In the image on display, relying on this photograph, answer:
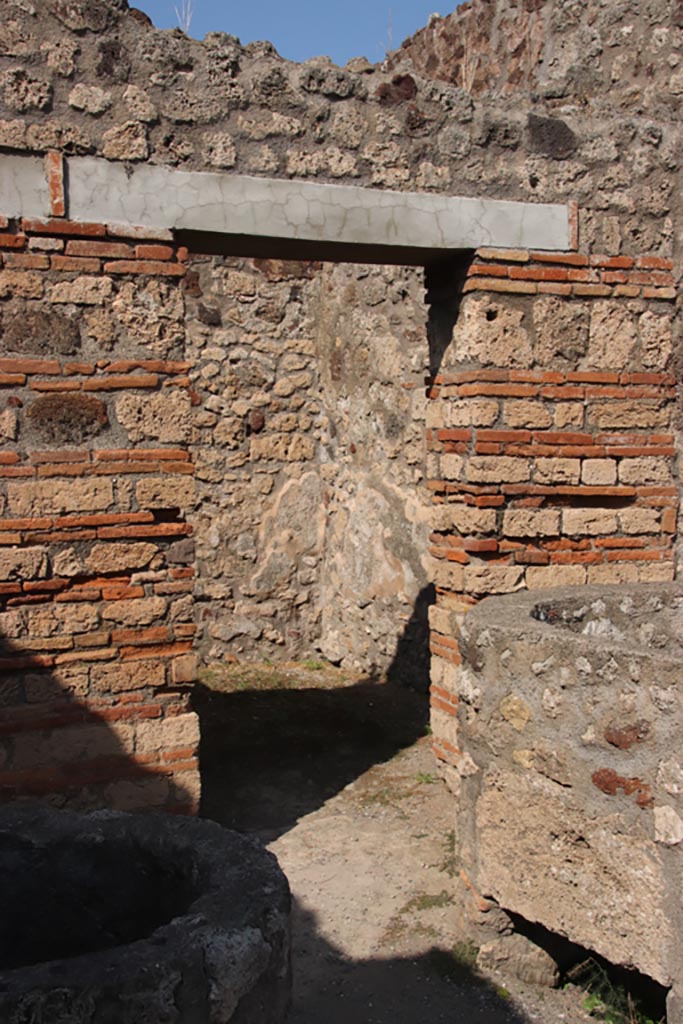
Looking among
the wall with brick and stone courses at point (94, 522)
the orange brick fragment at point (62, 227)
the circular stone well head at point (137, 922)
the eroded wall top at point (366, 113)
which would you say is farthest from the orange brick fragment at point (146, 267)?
the circular stone well head at point (137, 922)

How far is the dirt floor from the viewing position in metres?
3.19

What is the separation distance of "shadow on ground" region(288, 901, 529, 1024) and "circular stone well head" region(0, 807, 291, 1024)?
1036 millimetres

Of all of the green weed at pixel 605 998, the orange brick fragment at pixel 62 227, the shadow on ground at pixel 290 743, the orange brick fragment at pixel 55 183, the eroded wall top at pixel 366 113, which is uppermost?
the eroded wall top at pixel 366 113

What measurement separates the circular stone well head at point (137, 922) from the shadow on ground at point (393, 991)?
3.40 feet

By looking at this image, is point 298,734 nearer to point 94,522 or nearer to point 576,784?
point 94,522

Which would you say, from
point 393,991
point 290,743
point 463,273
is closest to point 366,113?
point 463,273

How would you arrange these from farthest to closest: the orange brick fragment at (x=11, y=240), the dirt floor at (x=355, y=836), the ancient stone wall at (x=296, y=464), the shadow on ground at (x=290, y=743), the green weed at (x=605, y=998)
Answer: the ancient stone wall at (x=296, y=464) < the shadow on ground at (x=290, y=743) < the orange brick fragment at (x=11, y=240) < the dirt floor at (x=355, y=836) < the green weed at (x=605, y=998)

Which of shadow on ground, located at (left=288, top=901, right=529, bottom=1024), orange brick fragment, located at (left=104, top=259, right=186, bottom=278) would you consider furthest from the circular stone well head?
orange brick fragment, located at (left=104, top=259, right=186, bottom=278)

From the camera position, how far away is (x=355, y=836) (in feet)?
14.9

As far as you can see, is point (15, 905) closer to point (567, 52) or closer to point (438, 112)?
point (438, 112)

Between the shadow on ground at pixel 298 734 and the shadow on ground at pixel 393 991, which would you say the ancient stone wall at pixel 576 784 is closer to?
the shadow on ground at pixel 393 991

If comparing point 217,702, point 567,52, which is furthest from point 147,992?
point 567,52

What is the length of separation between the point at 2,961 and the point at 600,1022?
6.17ft

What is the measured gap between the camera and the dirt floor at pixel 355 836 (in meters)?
3.19
